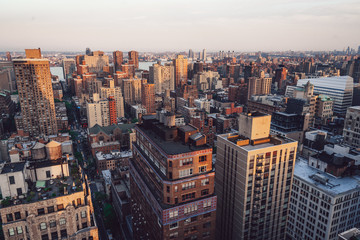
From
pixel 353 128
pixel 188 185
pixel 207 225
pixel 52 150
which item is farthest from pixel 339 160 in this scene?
pixel 52 150

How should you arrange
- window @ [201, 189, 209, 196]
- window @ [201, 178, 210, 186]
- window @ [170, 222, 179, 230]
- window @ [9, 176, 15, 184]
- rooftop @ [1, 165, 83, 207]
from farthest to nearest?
window @ [201, 189, 209, 196] → window @ [201, 178, 210, 186] → window @ [170, 222, 179, 230] → window @ [9, 176, 15, 184] → rooftop @ [1, 165, 83, 207]

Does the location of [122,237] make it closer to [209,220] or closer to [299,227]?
[209,220]

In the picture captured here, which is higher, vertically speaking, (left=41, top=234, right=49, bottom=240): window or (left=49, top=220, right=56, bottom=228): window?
(left=49, top=220, right=56, bottom=228): window

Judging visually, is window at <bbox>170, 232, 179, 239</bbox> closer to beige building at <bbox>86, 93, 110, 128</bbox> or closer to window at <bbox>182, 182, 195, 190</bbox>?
window at <bbox>182, 182, 195, 190</bbox>

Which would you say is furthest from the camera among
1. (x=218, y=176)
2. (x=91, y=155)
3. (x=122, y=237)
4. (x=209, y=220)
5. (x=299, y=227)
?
(x=91, y=155)

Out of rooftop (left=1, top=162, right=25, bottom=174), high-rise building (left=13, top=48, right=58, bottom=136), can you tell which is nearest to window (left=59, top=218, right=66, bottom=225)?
rooftop (left=1, top=162, right=25, bottom=174)

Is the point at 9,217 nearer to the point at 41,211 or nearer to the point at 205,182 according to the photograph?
the point at 41,211

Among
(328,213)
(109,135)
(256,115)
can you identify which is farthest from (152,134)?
(109,135)

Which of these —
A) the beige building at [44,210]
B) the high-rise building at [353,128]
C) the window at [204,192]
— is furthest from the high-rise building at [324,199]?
the beige building at [44,210]
